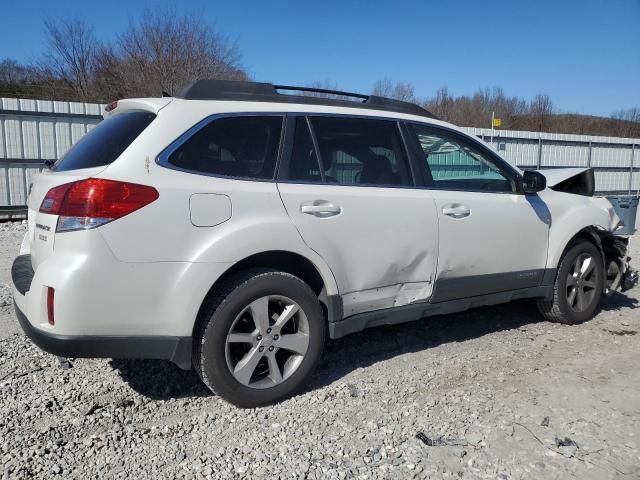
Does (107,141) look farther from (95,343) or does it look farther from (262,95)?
(95,343)

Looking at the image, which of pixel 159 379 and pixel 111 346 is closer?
pixel 111 346

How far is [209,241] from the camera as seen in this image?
9.67ft

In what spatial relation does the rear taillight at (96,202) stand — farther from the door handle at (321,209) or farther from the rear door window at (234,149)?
the door handle at (321,209)

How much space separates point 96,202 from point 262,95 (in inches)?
49.7

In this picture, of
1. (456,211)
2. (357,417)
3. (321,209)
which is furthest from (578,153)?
(357,417)

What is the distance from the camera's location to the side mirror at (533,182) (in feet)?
14.3

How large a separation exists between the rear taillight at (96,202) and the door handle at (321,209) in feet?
3.01

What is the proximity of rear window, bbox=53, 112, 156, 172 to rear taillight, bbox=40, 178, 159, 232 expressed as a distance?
0.20 m

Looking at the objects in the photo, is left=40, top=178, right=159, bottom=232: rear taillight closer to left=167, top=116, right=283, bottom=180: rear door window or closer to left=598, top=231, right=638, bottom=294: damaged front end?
left=167, top=116, right=283, bottom=180: rear door window

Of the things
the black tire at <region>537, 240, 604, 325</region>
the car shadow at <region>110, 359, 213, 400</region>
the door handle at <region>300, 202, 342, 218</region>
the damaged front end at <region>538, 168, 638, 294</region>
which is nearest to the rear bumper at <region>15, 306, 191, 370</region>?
the car shadow at <region>110, 359, 213, 400</region>

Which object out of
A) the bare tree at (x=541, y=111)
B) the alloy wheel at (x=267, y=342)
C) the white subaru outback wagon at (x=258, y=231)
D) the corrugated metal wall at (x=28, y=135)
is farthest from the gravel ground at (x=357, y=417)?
the bare tree at (x=541, y=111)

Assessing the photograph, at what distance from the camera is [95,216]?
2.71m

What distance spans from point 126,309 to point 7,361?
168cm

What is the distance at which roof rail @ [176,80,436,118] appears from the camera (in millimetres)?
3260
